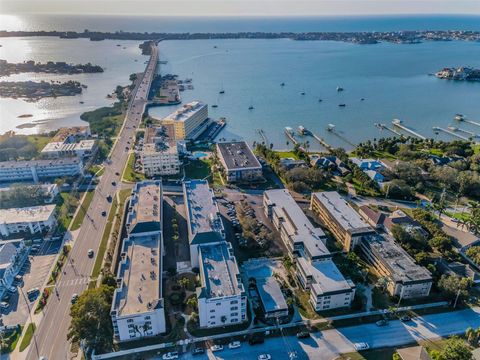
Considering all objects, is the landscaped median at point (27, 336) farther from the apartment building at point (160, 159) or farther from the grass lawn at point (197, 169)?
the grass lawn at point (197, 169)

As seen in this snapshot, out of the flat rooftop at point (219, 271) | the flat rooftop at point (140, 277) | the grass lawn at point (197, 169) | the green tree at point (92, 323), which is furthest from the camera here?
the grass lawn at point (197, 169)

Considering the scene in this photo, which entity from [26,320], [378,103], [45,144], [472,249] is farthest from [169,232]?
[378,103]

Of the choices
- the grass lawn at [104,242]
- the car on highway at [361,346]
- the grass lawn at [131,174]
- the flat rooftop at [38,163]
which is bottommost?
the car on highway at [361,346]

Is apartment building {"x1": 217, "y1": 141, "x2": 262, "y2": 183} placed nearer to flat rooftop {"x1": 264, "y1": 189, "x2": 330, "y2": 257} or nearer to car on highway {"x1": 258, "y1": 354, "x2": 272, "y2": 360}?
flat rooftop {"x1": 264, "y1": 189, "x2": 330, "y2": 257}

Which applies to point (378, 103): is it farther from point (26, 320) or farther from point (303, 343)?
point (26, 320)

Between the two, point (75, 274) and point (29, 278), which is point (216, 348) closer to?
point (75, 274)

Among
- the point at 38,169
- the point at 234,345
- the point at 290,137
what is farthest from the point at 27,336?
the point at 290,137

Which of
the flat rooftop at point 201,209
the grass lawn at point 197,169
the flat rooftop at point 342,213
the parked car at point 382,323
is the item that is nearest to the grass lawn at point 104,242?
the flat rooftop at point 201,209
